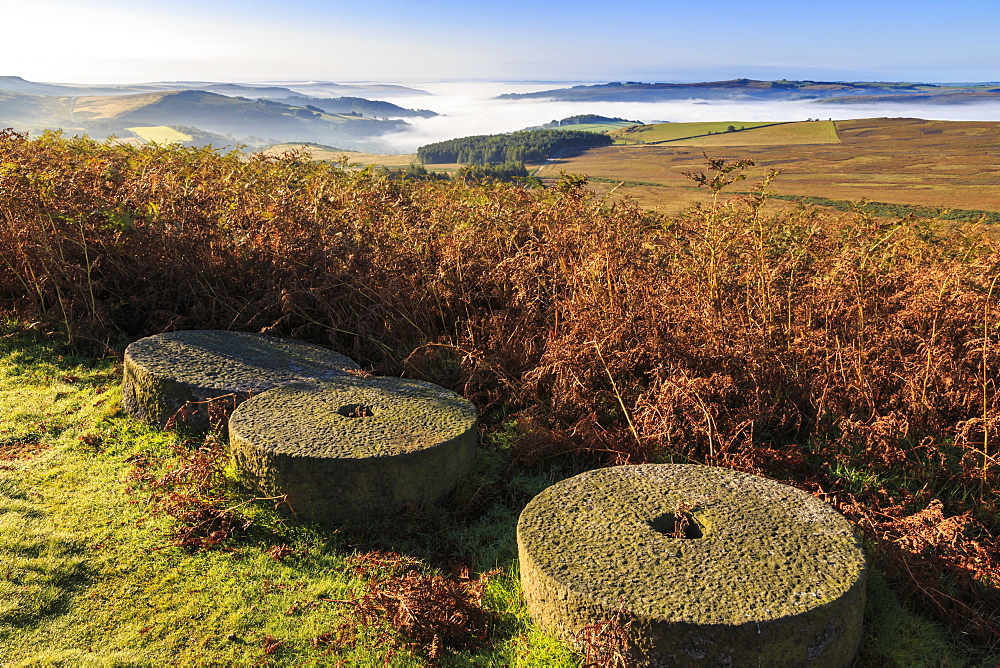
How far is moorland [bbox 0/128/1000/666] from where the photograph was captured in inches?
127

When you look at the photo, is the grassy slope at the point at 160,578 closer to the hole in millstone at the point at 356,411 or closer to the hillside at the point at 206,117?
the hole in millstone at the point at 356,411

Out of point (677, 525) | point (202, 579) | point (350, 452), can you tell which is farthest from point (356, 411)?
point (677, 525)

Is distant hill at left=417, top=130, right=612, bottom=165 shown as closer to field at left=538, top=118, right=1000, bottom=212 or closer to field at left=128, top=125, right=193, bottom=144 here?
field at left=538, top=118, right=1000, bottom=212

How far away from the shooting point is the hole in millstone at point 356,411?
443 cm

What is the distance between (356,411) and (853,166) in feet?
31.0

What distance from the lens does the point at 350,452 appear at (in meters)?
3.82

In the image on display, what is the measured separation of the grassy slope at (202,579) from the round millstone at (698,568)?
338mm

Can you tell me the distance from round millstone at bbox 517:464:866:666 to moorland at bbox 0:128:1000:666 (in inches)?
8.7

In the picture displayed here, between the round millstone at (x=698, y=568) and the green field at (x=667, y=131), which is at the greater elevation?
the green field at (x=667, y=131)

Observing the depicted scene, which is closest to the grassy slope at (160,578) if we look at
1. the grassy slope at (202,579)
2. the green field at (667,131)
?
the grassy slope at (202,579)

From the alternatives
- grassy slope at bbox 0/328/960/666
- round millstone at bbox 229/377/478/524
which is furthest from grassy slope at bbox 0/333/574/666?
round millstone at bbox 229/377/478/524

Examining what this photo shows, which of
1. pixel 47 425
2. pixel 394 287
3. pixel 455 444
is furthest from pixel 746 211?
pixel 47 425

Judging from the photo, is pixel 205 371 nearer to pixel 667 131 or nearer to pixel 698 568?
pixel 698 568

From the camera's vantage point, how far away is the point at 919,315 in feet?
15.3
